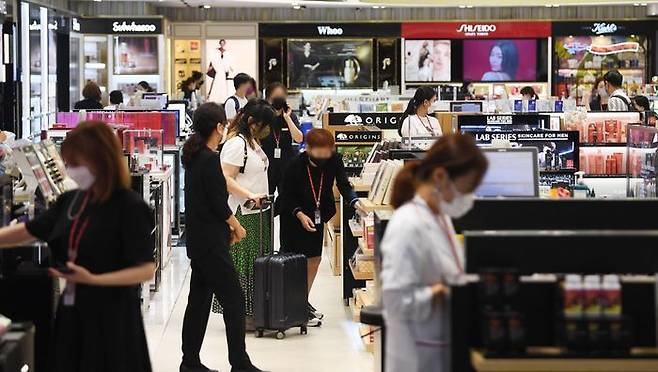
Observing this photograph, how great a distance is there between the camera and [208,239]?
6.98m

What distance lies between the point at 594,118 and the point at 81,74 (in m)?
12.6

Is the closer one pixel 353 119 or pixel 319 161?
pixel 319 161

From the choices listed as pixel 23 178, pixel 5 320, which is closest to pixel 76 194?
pixel 5 320

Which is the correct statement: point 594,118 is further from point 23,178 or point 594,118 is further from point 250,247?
point 23,178

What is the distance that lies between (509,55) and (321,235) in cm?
1735

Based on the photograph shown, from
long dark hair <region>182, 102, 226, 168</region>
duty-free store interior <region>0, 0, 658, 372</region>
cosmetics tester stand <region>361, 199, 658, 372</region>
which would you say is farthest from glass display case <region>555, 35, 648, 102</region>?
cosmetics tester stand <region>361, 199, 658, 372</region>

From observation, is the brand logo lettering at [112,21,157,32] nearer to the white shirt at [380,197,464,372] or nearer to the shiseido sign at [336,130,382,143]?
the shiseido sign at [336,130,382,143]

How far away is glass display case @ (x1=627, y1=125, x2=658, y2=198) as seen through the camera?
37.1 feet

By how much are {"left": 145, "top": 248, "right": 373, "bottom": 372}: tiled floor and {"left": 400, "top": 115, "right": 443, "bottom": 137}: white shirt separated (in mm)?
2409

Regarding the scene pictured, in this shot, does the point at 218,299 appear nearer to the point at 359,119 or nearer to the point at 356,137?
the point at 356,137

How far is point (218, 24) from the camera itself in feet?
83.3

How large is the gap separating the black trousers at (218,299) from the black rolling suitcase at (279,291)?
3.70ft

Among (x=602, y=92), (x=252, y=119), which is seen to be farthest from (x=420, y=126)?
(x=602, y=92)

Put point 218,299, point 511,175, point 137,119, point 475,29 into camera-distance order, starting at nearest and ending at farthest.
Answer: point 511,175, point 218,299, point 137,119, point 475,29
